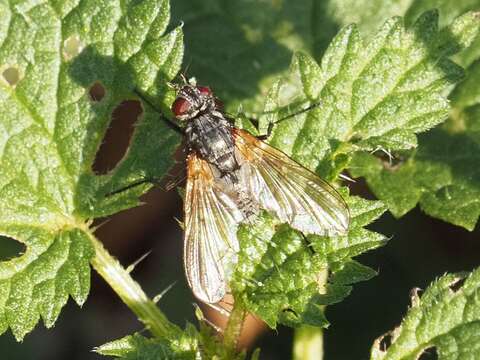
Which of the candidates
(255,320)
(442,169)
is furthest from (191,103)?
(255,320)

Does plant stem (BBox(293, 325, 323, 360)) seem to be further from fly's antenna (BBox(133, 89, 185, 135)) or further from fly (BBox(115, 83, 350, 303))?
fly's antenna (BBox(133, 89, 185, 135))

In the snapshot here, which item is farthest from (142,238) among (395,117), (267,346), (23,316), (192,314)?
(395,117)

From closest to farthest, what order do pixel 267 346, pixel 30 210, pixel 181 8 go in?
pixel 30 210 < pixel 267 346 < pixel 181 8

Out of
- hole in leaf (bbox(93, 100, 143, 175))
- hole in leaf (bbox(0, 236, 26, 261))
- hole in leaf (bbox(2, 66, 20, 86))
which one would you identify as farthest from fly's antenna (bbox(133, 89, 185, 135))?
hole in leaf (bbox(93, 100, 143, 175))

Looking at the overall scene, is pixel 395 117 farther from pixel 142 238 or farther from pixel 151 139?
pixel 142 238

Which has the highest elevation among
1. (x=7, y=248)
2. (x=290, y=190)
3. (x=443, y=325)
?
(x=7, y=248)

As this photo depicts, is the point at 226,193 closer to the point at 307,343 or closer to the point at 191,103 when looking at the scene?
the point at 191,103

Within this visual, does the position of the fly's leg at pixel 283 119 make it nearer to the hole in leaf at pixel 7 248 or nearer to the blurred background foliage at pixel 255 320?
the blurred background foliage at pixel 255 320
